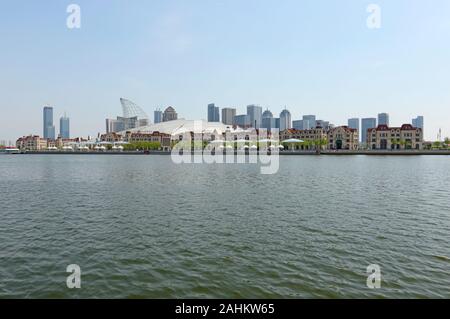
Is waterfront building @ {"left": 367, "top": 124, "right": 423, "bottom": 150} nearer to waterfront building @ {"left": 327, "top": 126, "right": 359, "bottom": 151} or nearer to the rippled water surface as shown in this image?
waterfront building @ {"left": 327, "top": 126, "right": 359, "bottom": 151}

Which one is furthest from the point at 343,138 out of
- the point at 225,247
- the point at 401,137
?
the point at 225,247

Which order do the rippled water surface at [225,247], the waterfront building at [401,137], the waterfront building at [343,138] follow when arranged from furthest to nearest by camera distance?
the waterfront building at [343,138]
the waterfront building at [401,137]
the rippled water surface at [225,247]

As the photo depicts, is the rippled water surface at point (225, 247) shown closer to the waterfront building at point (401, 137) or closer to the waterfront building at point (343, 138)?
the waterfront building at point (343, 138)

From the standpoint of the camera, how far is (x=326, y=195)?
3300 centimetres

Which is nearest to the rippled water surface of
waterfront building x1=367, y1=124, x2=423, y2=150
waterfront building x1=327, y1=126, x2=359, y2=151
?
waterfront building x1=327, y1=126, x2=359, y2=151

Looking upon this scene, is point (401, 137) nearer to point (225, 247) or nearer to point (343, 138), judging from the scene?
point (343, 138)

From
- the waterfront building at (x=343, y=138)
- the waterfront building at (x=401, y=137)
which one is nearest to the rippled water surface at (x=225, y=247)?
the waterfront building at (x=343, y=138)

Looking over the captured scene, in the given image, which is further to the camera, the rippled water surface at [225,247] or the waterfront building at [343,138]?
the waterfront building at [343,138]

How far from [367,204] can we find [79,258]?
2462 centimetres

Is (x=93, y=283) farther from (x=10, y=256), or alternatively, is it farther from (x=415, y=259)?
(x=415, y=259)

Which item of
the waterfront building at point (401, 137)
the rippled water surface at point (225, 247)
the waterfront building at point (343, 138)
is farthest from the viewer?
the waterfront building at point (343, 138)

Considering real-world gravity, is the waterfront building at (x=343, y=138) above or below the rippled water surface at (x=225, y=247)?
above

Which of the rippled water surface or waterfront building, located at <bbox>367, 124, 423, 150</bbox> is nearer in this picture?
the rippled water surface
